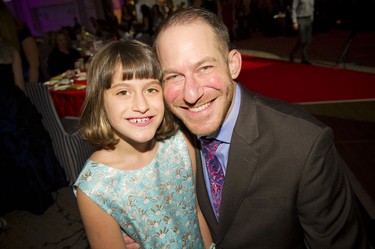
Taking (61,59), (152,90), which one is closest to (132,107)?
(152,90)

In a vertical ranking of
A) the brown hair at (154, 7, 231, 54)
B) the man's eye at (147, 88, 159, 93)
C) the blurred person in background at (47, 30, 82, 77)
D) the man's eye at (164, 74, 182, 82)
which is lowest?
the blurred person in background at (47, 30, 82, 77)

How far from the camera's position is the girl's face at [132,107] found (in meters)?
1.42

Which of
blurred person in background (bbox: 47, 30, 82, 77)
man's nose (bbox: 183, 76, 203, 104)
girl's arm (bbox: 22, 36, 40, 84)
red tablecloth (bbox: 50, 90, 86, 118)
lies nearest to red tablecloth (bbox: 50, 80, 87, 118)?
red tablecloth (bbox: 50, 90, 86, 118)

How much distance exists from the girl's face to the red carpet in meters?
3.95

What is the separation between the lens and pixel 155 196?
1.55m

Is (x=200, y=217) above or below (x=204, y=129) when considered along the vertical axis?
below

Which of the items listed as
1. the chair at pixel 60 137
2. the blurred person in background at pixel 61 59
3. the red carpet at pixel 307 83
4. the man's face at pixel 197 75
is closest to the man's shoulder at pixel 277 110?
the man's face at pixel 197 75

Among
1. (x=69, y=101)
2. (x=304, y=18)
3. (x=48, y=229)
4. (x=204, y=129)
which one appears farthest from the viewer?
(x=304, y=18)

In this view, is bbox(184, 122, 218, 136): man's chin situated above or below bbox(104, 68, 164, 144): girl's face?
below

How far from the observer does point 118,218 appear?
4.83 ft

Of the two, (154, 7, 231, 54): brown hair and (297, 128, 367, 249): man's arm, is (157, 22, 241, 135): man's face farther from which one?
(297, 128, 367, 249): man's arm

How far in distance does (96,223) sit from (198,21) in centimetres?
114

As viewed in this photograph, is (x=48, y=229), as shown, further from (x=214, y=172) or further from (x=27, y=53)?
(x=27, y=53)

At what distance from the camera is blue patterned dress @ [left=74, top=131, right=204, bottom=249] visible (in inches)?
56.2
